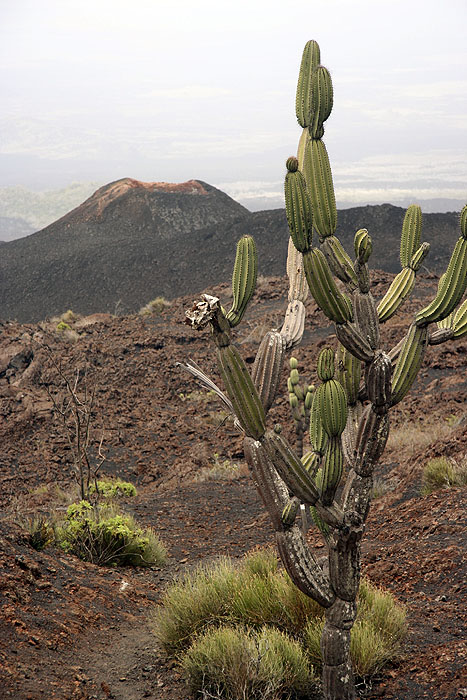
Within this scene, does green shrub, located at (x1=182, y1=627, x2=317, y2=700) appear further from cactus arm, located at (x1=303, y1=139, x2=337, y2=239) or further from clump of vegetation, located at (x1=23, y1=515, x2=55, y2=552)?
clump of vegetation, located at (x1=23, y1=515, x2=55, y2=552)

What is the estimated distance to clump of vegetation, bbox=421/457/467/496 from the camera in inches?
388

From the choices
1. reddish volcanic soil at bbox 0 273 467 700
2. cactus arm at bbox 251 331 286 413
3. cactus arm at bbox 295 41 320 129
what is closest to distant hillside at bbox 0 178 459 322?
reddish volcanic soil at bbox 0 273 467 700

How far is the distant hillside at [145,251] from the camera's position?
3753 centimetres

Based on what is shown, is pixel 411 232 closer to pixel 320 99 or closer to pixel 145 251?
pixel 320 99

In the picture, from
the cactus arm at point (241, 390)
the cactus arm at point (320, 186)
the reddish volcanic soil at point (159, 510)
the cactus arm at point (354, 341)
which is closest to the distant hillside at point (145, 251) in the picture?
the reddish volcanic soil at point (159, 510)

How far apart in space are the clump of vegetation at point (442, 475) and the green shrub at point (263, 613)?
4488 millimetres

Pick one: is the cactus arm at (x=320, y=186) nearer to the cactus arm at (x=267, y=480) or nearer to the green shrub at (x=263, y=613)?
the cactus arm at (x=267, y=480)

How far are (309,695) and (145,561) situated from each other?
4.24 m

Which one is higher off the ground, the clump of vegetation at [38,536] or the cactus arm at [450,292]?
the cactus arm at [450,292]

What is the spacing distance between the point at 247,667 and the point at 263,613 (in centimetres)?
86

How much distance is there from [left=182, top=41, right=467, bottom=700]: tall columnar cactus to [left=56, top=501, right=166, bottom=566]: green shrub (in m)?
4.31

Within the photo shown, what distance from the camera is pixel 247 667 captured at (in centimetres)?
464

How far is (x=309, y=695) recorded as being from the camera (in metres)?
4.92

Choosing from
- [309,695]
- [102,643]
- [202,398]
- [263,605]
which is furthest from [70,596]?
[202,398]
